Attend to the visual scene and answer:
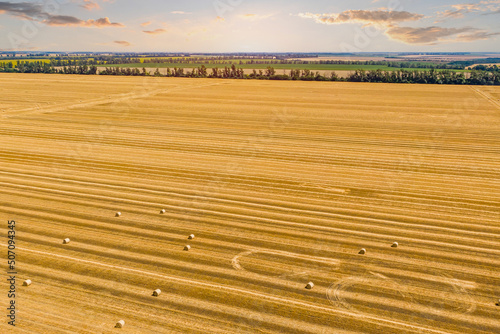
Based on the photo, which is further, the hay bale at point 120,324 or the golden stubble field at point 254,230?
the golden stubble field at point 254,230

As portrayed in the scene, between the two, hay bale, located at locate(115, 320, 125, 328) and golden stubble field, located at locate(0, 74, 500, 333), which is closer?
hay bale, located at locate(115, 320, 125, 328)

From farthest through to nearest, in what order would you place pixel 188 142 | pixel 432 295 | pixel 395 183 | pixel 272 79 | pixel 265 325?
pixel 272 79 → pixel 188 142 → pixel 395 183 → pixel 432 295 → pixel 265 325

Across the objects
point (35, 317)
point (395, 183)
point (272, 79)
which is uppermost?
point (272, 79)

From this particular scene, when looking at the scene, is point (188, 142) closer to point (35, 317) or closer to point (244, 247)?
point (244, 247)

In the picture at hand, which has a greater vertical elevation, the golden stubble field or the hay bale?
the golden stubble field

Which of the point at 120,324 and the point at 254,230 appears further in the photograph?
the point at 254,230

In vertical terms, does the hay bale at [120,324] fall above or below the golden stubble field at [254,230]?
below

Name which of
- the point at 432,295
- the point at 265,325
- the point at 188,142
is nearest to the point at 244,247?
the point at 265,325

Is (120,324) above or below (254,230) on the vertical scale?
below
